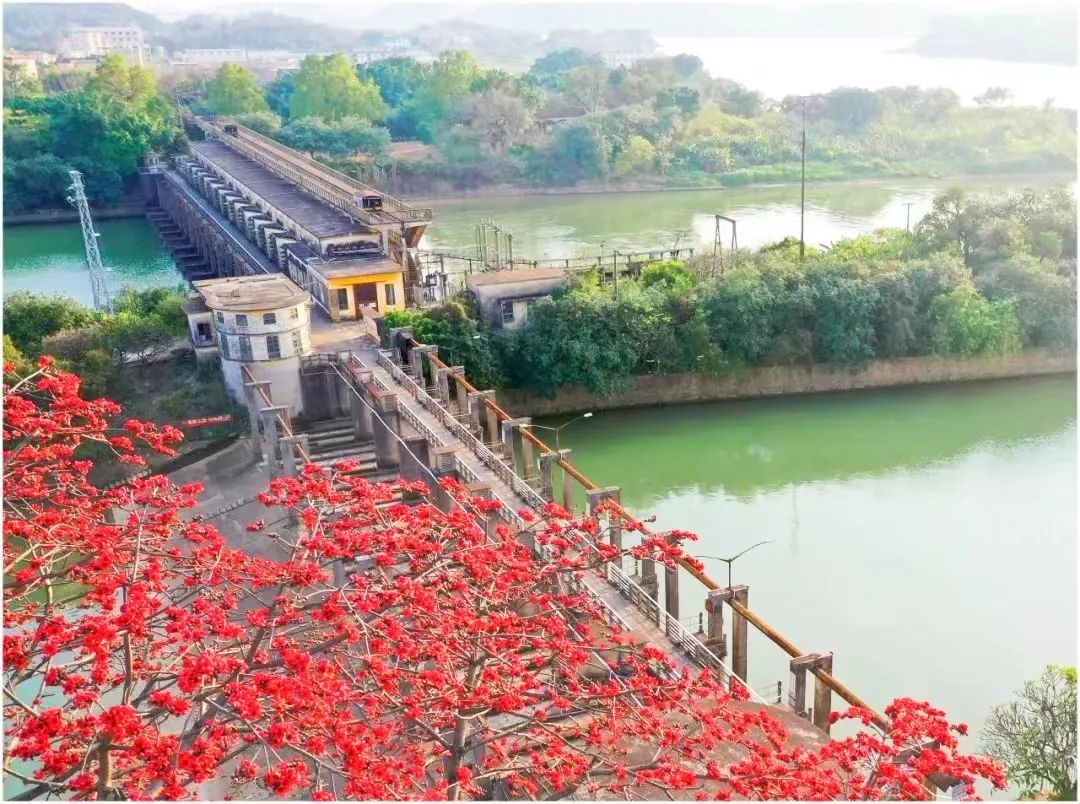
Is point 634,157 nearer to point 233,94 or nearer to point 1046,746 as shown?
point 233,94

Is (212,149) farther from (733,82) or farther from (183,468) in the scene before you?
(733,82)

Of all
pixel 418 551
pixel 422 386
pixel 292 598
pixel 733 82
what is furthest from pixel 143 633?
pixel 733 82

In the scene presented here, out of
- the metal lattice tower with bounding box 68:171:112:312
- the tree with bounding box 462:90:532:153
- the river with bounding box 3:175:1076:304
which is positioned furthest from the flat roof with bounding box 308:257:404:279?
the tree with bounding box 462:90:532:153

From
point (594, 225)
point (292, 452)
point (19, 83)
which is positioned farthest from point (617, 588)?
point (19, 83)

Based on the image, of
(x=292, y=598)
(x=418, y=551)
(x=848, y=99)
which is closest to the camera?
(x=292, y=598)

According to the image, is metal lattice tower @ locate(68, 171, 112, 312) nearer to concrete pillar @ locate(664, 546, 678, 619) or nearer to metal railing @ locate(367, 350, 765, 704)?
metal railing @ locate(367, 350, 765, 704)
